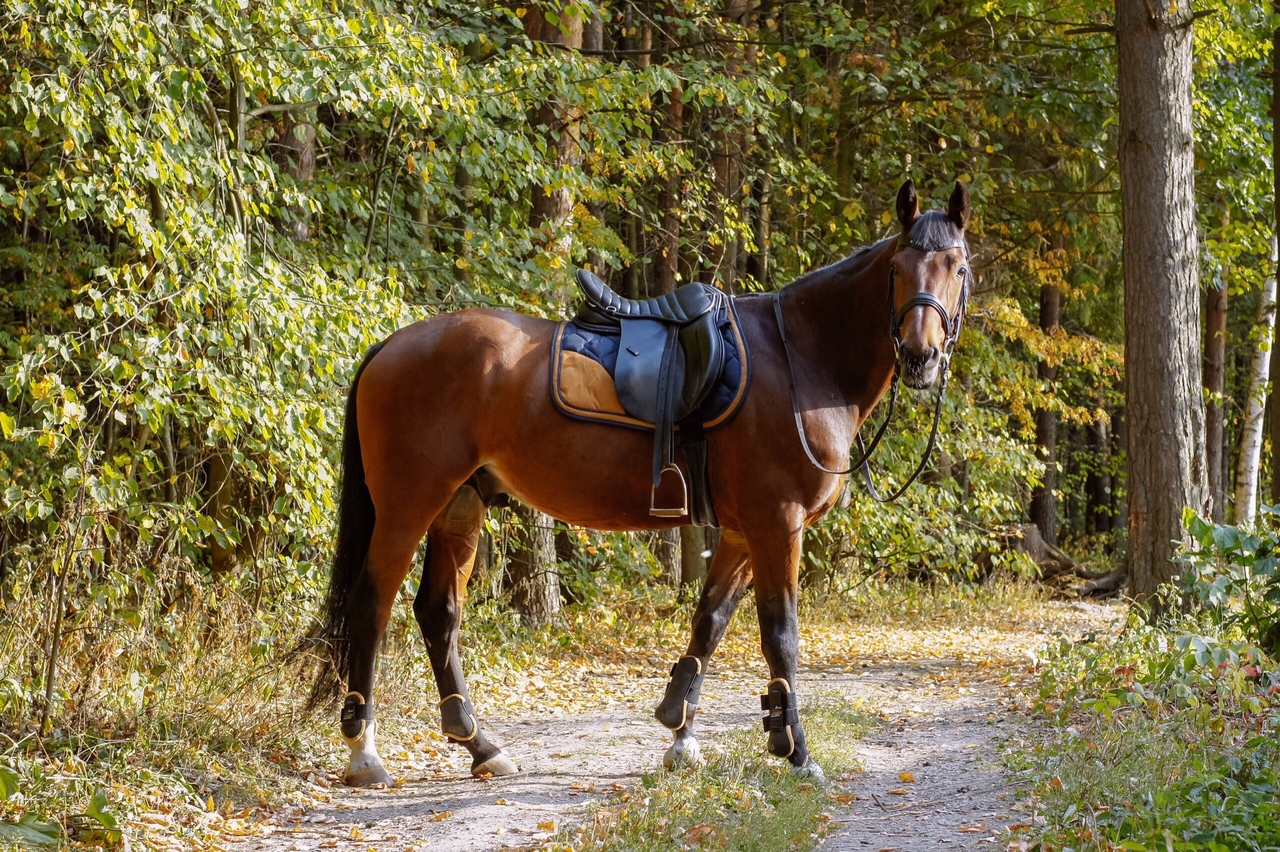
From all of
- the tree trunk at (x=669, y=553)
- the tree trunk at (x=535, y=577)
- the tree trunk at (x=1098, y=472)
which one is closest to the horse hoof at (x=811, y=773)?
the tree trunk at (x=535, y=577)

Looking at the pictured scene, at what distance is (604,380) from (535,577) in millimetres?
4622

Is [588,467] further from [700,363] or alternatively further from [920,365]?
[920,365]

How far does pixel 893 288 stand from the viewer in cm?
491

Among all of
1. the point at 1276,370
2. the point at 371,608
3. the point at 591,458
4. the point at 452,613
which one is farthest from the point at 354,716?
the point at 1276,370

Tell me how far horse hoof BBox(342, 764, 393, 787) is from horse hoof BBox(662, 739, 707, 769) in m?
1.29

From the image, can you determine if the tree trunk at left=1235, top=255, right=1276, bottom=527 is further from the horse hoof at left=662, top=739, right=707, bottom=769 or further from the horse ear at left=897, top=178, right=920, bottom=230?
the horse hoof at left=662, top=739, right=707, bottom=769

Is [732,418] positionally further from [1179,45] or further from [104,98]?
[1179,45]

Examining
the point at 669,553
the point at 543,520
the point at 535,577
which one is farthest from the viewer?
the point at 669,553

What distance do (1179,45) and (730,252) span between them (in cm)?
511

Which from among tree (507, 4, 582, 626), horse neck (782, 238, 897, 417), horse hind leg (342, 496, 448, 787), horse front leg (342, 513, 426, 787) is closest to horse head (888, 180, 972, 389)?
horse neck (782, 238, 897, 417)

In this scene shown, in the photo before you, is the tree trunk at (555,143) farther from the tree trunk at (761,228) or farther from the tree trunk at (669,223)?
the tree trunk at (761,228)

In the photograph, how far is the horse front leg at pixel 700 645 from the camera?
5.39 m

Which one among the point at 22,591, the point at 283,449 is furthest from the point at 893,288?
the point at 22,591

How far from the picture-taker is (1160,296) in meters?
7.41
